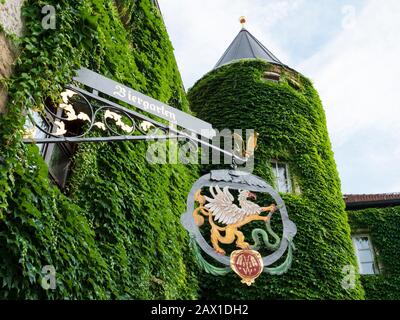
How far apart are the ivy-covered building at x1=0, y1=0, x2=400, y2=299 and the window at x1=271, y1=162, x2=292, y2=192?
3cm

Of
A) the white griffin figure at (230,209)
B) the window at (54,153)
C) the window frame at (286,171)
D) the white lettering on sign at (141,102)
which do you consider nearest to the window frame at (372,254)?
the window frame at (286,171)

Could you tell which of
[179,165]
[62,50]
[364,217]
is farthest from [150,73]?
[364,217]

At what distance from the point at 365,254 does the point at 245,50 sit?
849 cm

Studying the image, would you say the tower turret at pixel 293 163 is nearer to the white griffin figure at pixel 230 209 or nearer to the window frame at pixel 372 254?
the window frame at pixel 372 254

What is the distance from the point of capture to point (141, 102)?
16.8ft

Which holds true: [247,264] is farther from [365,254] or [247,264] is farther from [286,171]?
[365,254]

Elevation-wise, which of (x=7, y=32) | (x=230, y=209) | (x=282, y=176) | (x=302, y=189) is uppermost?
(x=282, y=176)

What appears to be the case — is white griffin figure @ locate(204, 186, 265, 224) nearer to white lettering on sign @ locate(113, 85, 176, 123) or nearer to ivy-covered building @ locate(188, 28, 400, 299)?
white lettering on sign @ locate(113, 85, 176, 123)

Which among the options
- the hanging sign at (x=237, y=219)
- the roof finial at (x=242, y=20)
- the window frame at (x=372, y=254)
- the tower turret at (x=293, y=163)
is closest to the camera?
the hanging sign at (x=237, y=219)

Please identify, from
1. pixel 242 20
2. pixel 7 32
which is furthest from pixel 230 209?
pixel 242 20

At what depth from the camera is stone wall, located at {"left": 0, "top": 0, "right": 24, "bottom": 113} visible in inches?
189

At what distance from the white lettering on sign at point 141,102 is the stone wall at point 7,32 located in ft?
3.57

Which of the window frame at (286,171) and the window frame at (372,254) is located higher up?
the window frame at (286,171)

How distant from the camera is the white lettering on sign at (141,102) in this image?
198 inches
